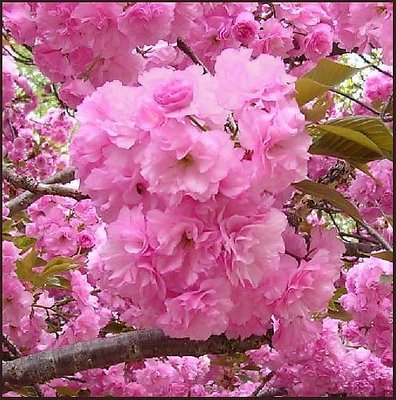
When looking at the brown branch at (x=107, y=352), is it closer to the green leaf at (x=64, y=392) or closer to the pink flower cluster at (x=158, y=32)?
the pink flower cluster at (x=158, y=32)

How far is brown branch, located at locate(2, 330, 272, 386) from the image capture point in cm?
142

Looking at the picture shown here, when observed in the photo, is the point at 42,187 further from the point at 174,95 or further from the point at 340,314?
the point at 174,95

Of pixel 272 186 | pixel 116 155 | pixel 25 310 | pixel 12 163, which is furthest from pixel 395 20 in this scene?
pixel 12 163

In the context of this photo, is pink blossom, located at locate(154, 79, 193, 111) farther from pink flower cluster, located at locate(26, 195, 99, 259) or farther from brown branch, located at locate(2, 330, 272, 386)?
pink flower cluster, located at locate(26, 195, 99, 259)

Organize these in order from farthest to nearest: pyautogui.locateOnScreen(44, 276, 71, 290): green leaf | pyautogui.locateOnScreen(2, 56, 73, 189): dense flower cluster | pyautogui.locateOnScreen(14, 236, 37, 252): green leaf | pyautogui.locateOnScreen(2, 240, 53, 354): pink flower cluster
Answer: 1. pyautogui.locateOnScreen(2, 56, 73, 189): dense flower cluster
2. pyautogui.locateOnScreen(14, 236, 37, 252): green leaf
3. pyautogui.locateOnScreen(44, 276, 71, 290): green leaf
4. pyautogui.locateOnScreen(2, 240, 53, 354): pink flower cluster

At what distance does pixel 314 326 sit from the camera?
4.18 ft

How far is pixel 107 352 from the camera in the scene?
5.11ft

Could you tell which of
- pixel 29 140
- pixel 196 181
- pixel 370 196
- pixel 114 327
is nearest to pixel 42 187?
pixel 114 327

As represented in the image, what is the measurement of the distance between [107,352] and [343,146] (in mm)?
687

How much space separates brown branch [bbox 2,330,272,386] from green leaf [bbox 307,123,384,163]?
1.33 ft

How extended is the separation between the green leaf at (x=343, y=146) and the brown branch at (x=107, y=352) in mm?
404

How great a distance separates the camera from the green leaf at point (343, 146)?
1.19 meters

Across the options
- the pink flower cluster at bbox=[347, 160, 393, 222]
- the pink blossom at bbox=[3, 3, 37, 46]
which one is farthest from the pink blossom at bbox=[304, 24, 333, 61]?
the pink blossom at bbox=[3, 3, 37, 46]

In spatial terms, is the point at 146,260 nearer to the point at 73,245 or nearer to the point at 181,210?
the point at 181,210
